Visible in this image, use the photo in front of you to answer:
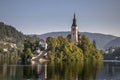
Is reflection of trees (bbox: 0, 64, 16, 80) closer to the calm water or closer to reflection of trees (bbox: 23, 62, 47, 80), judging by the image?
the calm water

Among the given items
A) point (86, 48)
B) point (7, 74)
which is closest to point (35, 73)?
point (7, 74)

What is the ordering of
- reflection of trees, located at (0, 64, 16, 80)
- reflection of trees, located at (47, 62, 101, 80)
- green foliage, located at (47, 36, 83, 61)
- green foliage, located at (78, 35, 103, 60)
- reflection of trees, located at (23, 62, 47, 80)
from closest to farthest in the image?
reflection of trees, located at (0, 64, 16, 80) < reflection of trees, located at (47, 62, 101, 80) < reflection of trees, located at (23, 62, 47, 80) < green foliage, located at (47, 36, 83, 61) < green foliage, located at (78, 35, 103, 60)

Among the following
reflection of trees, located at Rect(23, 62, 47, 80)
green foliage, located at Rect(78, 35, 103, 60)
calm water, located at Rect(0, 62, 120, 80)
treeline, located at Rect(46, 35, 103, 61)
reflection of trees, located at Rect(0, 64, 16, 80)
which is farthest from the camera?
green foliage, located at Rect(78, 35, 103, 60)

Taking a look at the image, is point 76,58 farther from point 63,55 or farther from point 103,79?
point 103,79

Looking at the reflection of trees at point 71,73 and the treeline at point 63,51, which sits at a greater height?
the treeline at point 63,51

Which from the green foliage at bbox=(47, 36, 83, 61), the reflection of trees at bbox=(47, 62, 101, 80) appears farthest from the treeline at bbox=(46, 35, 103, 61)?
the reflection of trees at bbox=(47, 62, 101, 80)

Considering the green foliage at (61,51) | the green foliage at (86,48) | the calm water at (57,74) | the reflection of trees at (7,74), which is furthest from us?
the green foliage at (86,48)

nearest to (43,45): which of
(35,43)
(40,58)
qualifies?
(35,43)

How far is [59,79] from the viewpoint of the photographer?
47.2 meters

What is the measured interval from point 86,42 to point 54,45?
20595mm

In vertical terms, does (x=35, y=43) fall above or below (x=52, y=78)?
above

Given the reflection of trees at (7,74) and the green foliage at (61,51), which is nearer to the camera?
the reflection of trees at (7,74)

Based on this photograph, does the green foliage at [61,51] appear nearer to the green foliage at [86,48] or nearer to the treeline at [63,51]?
the treeline at [63,51]

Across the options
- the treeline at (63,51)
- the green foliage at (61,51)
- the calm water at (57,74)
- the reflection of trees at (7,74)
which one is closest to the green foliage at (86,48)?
the treeline at (63,51)
